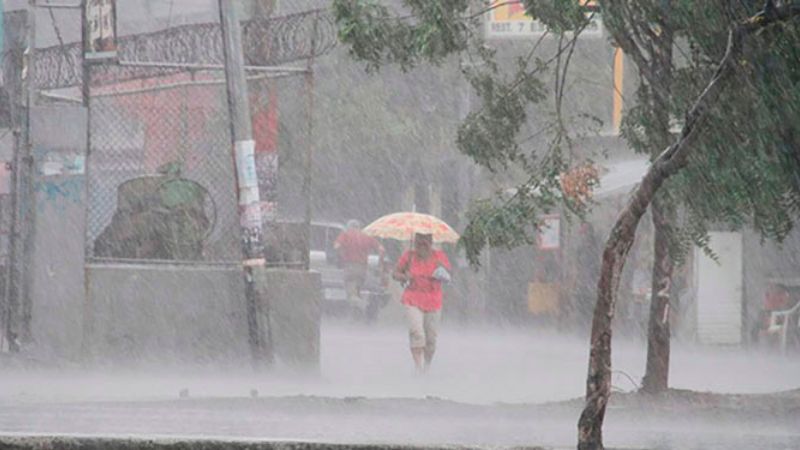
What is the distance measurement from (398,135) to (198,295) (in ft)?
76.1

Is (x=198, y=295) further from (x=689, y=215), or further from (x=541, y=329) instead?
(x=541, y=329)

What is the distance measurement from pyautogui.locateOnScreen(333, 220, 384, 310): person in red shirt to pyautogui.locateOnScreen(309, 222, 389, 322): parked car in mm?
105

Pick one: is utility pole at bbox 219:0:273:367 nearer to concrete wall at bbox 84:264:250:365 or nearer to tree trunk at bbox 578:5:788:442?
concrete wall at bbox 84:264:250:365

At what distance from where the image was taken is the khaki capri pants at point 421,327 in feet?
65.3

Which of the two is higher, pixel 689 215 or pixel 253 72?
pixel 253 72

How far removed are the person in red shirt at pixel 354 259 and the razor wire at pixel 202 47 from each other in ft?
38.0

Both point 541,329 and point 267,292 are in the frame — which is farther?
point 541,329

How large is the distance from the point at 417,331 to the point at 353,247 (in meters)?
12.9

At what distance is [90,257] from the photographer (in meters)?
17.8

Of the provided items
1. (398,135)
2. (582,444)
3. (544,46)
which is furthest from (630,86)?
(582,444)

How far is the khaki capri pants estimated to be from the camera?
1991 centimetres

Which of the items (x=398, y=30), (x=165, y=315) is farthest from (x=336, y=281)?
(x=398, y=30)

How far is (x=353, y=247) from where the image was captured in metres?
32.8

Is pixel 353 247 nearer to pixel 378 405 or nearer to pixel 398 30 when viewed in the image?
pixel 378 405
